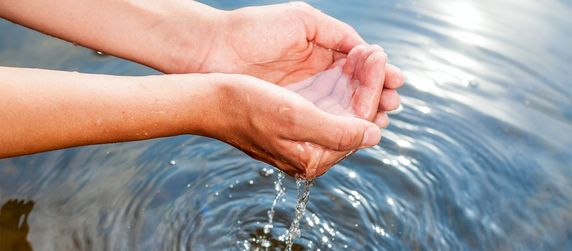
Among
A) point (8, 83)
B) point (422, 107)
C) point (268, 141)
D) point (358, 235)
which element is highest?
point (8, 83)

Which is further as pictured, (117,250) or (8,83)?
(117,250)

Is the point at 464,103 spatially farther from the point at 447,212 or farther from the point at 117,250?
the point at 117,250

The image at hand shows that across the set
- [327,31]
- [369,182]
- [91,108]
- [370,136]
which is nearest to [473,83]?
[369,182]

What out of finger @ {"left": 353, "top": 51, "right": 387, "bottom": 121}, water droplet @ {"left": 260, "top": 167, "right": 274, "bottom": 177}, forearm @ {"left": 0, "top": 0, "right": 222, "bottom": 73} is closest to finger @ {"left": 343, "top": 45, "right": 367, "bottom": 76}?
finger @ {"left": 353, "top": 51, "right": 387, "bottom": 121}

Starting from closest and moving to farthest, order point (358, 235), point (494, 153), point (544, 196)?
point (358, 235)
point (544, 196)
point (494, 153)

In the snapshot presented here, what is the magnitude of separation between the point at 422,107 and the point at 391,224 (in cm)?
85

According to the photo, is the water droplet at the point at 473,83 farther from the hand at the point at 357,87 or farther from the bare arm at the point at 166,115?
A: the bare arm at the point at 166,115

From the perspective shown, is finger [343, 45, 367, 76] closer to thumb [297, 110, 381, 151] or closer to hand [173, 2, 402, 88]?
hand [173, 2, 402, 88]

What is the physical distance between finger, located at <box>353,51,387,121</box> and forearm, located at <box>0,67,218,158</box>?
0.53 metres

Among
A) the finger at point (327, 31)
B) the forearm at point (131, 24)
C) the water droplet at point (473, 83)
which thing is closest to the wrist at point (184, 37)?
the forearm at point (131, 24)

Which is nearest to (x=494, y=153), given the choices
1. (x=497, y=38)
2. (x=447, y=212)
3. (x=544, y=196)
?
(x=544, y=196)

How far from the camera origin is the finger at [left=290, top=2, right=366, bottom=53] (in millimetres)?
2369

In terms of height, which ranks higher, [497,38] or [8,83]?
[8,83]

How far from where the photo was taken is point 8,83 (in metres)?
1.66
